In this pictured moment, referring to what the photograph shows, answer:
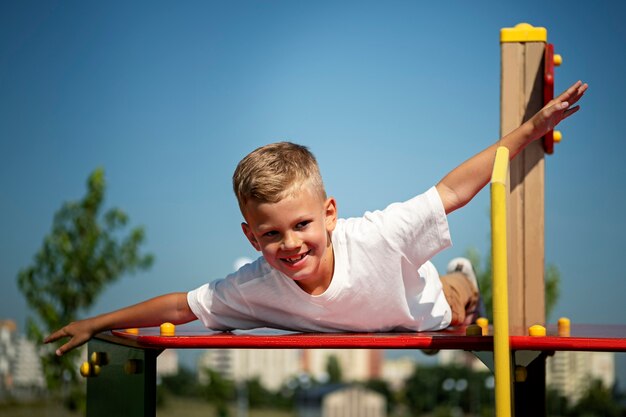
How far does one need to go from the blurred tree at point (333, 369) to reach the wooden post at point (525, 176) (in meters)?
18.1

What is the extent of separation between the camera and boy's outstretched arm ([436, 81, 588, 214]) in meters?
2.42

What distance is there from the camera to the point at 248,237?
252cm

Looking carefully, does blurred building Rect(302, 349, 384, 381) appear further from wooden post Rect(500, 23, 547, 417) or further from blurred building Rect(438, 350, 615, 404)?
wooden post Rect(500, 23, 547, 417)

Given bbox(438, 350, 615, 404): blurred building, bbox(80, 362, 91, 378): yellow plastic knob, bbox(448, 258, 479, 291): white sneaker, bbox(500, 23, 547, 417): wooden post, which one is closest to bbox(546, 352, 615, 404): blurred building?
bbox(438, 350, 615, 404): blurred building

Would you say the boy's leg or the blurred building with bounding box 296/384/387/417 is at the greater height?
the boy's leg

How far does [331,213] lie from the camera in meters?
2.54

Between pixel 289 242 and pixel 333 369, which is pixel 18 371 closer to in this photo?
pixel 333 369

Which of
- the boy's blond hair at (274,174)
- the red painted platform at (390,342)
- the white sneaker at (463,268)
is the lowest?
the red painted platform at (390,342)

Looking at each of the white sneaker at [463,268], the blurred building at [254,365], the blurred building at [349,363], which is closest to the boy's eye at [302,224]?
the white sneaker at [463,268]

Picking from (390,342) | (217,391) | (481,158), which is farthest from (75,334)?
(217,391)

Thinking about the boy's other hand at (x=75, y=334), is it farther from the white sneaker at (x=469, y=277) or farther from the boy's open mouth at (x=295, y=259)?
the white sneaker at (x=469, y=277)

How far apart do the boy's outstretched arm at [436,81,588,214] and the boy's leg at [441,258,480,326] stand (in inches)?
32.3

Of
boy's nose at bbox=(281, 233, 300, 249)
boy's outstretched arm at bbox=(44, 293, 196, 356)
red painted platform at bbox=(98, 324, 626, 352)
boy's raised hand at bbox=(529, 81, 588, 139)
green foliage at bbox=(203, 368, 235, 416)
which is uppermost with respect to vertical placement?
boy's raised hand at bbox=(529, 81, 588, 139)

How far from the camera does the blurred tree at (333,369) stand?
69.4ft
